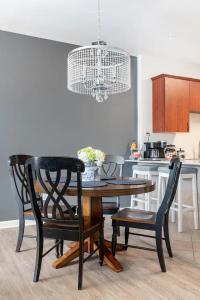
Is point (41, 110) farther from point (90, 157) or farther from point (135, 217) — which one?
point (135, 217)

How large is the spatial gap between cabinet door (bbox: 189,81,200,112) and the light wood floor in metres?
2.74

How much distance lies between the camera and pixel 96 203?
8.30ft

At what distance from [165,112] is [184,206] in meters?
1.66

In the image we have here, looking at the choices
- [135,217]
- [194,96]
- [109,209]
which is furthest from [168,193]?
[194,96]

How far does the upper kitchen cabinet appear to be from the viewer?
4.54 metres

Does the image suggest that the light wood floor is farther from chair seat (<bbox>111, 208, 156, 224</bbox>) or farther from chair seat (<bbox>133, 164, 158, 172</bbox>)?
chair seat (<bbox>133, 164, 158, 172</bbox>)

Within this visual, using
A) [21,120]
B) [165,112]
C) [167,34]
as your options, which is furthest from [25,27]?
[165,112]

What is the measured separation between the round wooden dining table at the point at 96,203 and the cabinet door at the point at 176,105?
237cm

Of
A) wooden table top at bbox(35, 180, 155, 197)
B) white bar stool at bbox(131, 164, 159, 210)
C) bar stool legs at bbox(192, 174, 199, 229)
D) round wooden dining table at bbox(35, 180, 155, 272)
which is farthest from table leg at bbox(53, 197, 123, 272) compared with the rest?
bar stool legs at bbox(192, 174, 199, 229)

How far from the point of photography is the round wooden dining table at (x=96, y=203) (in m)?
2.04

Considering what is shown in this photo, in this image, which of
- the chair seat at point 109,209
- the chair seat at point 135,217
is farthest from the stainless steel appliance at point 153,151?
the chair seat at point 135,217

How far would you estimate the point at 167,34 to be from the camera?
3.87 meters

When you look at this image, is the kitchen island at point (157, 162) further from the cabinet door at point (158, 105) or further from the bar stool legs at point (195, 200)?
the cabinet door at point (158, 105)

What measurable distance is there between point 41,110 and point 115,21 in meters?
1.56
